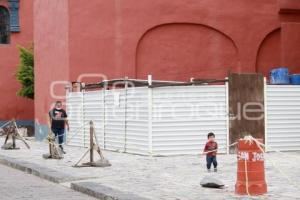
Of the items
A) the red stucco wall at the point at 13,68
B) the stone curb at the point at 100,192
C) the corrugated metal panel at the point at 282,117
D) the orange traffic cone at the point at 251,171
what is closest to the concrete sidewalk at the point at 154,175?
the stone curb at the point at 100,192

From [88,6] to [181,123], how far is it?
843 centimetres

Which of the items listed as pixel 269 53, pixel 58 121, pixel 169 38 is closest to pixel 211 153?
pixel 58 121

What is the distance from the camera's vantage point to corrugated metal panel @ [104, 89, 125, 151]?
797 inches

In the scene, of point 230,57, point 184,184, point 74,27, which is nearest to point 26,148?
point 74,27

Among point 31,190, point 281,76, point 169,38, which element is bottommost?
point 31,190

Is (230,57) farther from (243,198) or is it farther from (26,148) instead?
(243,198)

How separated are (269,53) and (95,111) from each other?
9057mm

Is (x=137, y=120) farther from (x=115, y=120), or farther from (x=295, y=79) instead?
(x=295, y=79)

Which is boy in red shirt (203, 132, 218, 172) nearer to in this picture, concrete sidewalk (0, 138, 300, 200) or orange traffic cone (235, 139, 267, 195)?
concrete sidewalk (0, 138, 300, 200)

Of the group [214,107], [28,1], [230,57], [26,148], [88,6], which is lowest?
[26,148]

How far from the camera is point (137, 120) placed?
19.2 metres

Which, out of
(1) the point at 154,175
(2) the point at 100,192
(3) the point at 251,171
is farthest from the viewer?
(1) the point at 154,175

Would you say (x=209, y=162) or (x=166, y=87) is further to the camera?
(x=166, y=87)

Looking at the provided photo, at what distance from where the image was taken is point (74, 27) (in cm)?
2498
